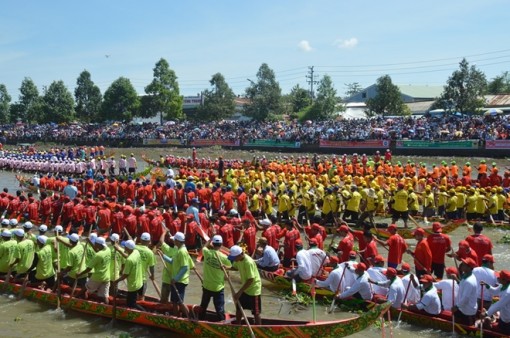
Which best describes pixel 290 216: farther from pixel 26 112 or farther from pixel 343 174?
pixel 26 112

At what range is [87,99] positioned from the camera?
2785 inches

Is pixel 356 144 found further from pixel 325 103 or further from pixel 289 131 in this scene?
pixel 325 103

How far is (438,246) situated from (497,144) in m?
24.6

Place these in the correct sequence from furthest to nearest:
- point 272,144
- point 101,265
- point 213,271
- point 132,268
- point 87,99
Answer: point 87,99, point 272,144, point 101,265, point 132,268, point 213,271

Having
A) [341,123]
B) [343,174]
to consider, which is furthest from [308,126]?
[343,174]

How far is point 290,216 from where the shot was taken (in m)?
17.5

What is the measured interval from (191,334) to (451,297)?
4.50 metres

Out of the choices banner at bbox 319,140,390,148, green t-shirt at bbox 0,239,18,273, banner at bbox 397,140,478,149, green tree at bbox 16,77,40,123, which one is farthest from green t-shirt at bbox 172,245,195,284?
green tree at bbox 16,77,40,123

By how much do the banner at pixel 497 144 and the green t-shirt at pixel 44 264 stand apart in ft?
94.5

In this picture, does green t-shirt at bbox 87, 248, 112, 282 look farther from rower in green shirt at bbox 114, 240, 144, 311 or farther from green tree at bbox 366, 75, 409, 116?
green tree at bbox 366, 75, 409, 116

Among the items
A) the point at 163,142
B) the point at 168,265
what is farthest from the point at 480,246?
the point at 163,142

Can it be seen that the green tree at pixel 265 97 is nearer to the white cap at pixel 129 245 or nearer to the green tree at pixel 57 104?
the green tree at pixel 57 104

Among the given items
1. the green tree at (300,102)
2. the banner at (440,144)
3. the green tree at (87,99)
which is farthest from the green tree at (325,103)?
the green tree at (87,99)

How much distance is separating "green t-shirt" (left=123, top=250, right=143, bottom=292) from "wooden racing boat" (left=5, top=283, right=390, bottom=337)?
55 centimetres
